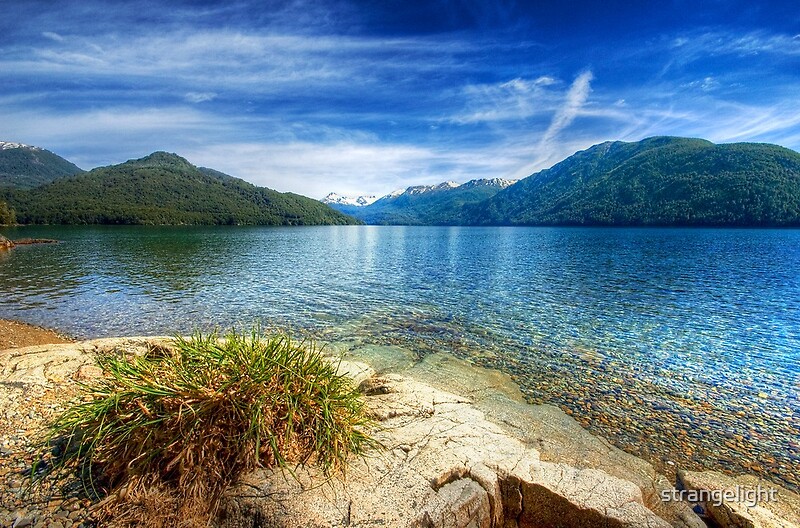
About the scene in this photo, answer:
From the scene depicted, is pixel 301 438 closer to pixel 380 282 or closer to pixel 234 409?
pixel 234 409

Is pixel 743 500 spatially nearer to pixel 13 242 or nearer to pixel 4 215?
pixel 13 242

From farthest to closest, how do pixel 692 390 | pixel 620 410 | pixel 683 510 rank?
pixel 692 390 → pixel 620 410 → pixel 683 510

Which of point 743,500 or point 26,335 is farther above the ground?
point 743,500

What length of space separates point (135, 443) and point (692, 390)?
48.5 feet

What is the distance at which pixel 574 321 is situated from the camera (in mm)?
20672

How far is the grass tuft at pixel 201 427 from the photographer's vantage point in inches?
190

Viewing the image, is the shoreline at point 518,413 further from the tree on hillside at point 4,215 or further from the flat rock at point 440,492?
the tree on hillside at point 4,215

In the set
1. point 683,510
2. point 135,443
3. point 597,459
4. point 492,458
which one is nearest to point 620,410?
point 597,459

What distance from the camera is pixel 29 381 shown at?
26.4 ft

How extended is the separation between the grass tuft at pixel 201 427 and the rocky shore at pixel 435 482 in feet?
0.98

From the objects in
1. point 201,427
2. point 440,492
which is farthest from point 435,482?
point 201,427

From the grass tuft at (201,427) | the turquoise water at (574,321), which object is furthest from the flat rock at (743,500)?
the grass tuft at (201,427)

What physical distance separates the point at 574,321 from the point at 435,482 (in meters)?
17.6

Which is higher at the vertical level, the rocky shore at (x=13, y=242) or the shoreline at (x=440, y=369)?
the shoreline at (x=440, y=369)
